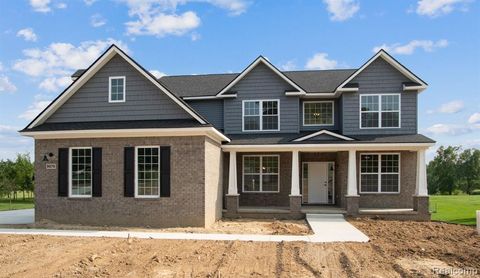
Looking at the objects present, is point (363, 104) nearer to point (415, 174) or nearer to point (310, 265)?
point (415, 174)

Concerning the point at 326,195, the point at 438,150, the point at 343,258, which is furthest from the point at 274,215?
the point at 438,150

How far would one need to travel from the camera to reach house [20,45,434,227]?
14750mm

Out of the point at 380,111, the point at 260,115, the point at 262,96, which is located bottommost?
the point at 260,115

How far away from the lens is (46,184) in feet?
51.0

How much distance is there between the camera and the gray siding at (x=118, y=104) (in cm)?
1546

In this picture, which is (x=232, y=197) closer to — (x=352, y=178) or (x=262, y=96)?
(x=352, y=178)

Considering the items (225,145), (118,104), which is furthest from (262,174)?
(118,104)

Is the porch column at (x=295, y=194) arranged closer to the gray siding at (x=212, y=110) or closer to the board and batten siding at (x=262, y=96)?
the board and batten siding at (x=262, y=96)

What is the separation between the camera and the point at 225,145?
1769 centimetres

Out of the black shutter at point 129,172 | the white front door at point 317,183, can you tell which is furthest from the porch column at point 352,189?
the black shutter at point 129,172

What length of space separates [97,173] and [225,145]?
5.31 m

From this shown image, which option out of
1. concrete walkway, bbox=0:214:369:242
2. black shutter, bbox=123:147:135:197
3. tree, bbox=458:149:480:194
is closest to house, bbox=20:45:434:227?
black shutter, bbox=123:147:135:197

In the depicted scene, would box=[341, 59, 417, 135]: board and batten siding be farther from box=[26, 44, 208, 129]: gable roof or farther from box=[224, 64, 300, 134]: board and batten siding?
box=[26, 44, 208, 129]: gable roof

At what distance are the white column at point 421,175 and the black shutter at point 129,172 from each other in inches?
447
